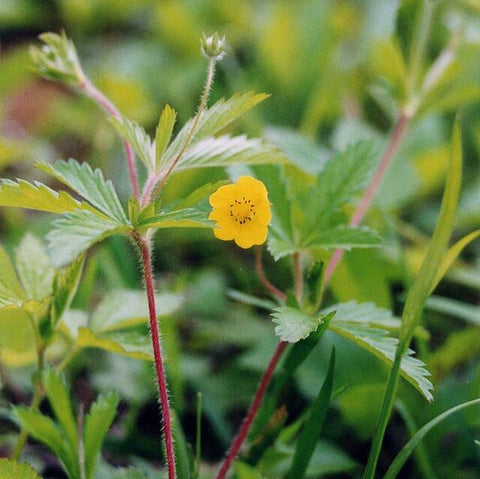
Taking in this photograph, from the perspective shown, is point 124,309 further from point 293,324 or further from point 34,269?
point 293,324

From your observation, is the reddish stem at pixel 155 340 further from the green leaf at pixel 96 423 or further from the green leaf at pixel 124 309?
the green leaf at pixel 124 309

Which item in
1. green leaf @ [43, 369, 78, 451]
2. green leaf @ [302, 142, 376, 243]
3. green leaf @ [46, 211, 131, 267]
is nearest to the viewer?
green leaf @ [46, 211, 131, 267]

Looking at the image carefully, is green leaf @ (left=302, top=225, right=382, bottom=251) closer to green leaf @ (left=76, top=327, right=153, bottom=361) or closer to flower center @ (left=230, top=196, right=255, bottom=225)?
flower center @ (left=230, top=196, right=255, bottom=225)

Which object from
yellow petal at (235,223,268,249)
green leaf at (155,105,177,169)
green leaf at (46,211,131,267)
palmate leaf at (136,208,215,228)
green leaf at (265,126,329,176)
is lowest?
green leaf at (265,126,329,176)

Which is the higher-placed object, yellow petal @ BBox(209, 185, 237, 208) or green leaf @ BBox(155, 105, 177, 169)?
→ green leaf @ BBox(155, 105, 177, 169)

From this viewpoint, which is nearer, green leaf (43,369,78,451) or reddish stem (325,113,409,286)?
green leaf (43,369,78,451)

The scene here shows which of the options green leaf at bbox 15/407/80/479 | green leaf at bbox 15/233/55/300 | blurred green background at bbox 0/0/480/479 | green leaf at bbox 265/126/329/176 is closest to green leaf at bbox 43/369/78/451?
green leaf at bbox 15/407/80/479
